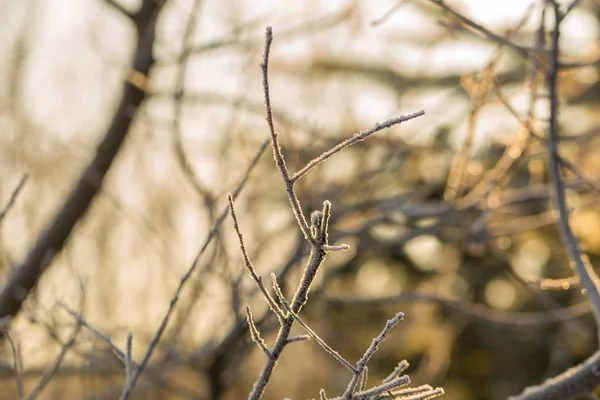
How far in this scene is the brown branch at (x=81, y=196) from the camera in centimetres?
299

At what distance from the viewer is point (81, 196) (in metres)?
3.35

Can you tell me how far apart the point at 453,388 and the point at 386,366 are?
0.83 m

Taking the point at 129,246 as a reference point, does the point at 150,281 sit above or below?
below

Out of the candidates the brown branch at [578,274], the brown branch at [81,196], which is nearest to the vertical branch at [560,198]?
the brown branch at [578,274]

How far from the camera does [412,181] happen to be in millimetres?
6176

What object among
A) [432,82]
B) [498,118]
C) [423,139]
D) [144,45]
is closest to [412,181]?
[432,82]

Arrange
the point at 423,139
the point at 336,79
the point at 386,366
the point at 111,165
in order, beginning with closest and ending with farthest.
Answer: the point at 111,165, the point at 423,139, the point at 336,79, the point at 386,366

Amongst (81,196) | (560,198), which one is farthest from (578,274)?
(81,196)

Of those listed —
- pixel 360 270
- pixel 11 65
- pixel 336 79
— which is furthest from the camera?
pixel 360 270

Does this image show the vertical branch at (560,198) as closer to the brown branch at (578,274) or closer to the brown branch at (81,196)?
the brown branch at (578,274)

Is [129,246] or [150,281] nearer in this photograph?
[150,281]

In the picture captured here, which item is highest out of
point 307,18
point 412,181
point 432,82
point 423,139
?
point 432,82

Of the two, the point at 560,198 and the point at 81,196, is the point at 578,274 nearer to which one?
the point at 560,198

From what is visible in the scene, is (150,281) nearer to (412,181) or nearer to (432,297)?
(412,181)
